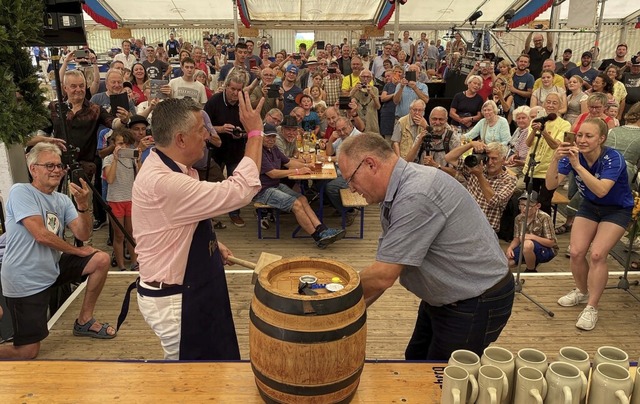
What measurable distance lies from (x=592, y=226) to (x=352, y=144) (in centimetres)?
255

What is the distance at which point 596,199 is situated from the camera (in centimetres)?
354

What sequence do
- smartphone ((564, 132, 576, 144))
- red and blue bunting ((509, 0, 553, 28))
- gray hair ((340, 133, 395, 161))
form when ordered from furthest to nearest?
red and blue bunting ((509, 0, 553, 28)) < smartphone ((564, 132, 576, 144)) < gray hair ((340, 133, 395, 161))

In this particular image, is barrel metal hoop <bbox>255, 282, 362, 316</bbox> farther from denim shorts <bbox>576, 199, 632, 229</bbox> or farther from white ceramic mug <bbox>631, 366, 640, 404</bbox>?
denim shorts <bbox>576, 199, 632, 229</bbox>

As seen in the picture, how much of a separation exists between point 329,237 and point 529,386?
402 centimetres

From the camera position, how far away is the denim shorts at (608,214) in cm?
350

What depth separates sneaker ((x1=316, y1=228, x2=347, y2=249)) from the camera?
17.7 ft

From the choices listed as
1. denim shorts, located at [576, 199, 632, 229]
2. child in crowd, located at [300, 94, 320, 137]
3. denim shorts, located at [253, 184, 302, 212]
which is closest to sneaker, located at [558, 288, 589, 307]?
denim shorts, located at [576, 199, 632, 229]

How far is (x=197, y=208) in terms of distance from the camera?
192cm

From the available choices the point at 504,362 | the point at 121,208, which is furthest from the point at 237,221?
the point at 504,362

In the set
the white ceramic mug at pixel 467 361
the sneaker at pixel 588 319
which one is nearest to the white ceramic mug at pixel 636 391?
the white ceramic mug at pixel 467 361

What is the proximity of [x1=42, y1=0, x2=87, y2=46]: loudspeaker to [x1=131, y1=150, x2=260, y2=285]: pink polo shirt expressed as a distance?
5.74 feet

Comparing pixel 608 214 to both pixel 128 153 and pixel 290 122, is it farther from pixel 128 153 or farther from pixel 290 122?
pixel 128 153

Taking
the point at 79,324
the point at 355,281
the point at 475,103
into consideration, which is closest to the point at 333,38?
the point at 475,103

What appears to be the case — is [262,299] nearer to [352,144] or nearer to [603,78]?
[352,144]
